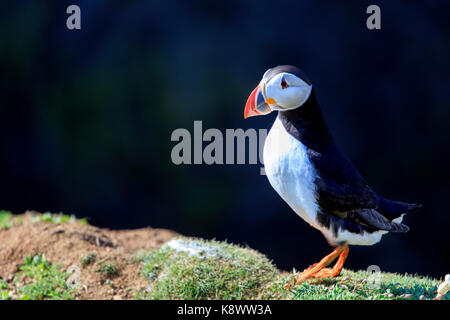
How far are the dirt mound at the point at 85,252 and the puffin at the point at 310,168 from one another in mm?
1643

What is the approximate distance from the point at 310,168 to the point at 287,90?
473 millimetres

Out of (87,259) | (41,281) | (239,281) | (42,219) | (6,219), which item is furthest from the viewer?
(6,219)

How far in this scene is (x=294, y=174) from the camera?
287 cm

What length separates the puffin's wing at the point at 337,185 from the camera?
114 inches

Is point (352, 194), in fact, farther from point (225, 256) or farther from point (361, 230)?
point (225, 256)

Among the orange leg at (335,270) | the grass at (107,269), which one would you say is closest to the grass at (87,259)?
the grass at (107,269)

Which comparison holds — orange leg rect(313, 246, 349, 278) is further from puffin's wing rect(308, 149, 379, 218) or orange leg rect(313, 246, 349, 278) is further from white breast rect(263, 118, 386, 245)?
puffin's wing rect(308, 149, 379, 218)

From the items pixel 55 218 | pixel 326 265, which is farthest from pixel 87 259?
pixel 326 265

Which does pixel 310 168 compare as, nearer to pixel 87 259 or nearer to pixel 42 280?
pixel 87 259

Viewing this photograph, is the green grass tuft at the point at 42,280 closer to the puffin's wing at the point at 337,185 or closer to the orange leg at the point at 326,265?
the orange leg at the point at 326,265

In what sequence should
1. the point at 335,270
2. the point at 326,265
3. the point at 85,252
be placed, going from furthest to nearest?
the point at 85,252, the point at 335,270, the point at 326,265

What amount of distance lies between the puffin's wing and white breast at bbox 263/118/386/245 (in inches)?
1.8

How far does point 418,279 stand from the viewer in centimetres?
374
